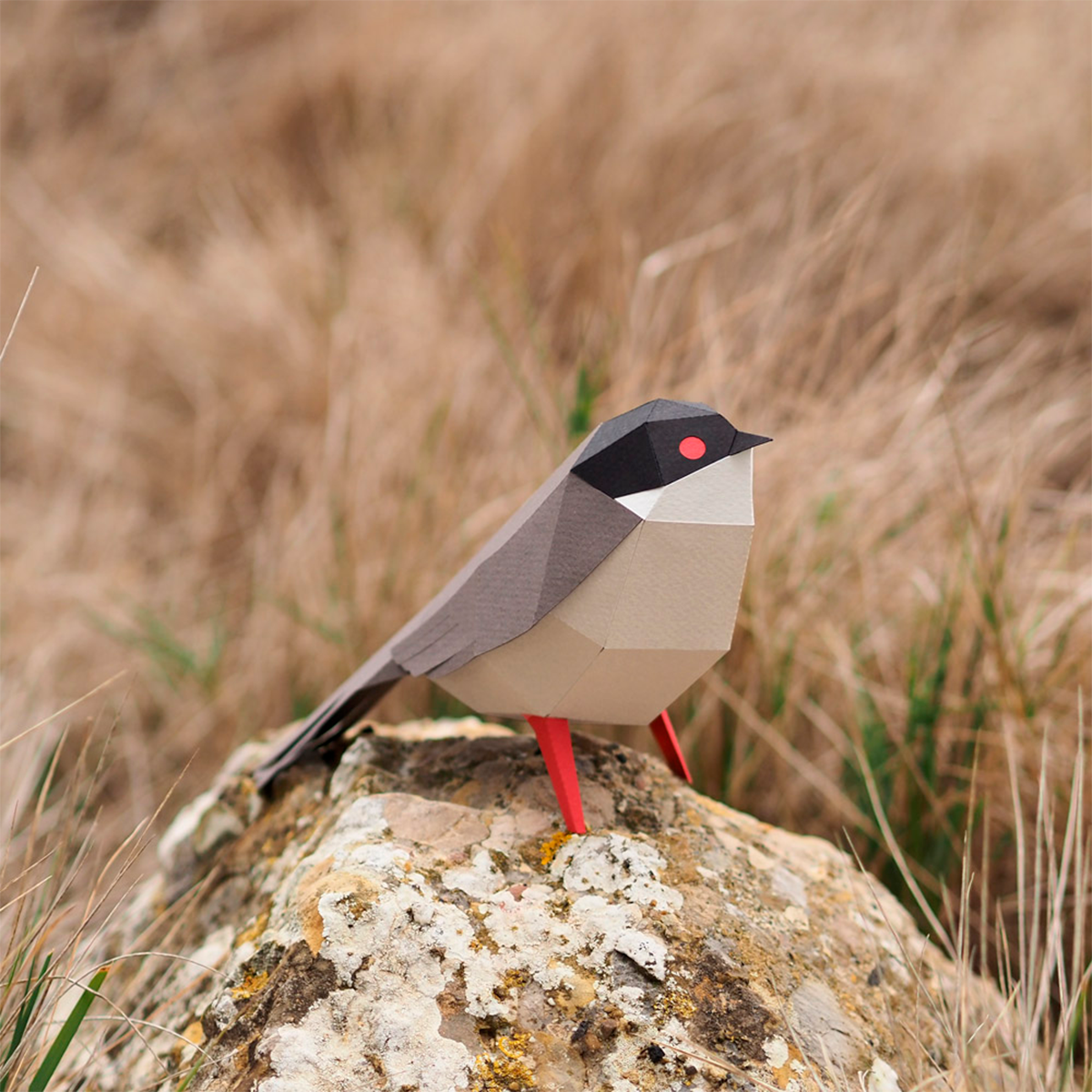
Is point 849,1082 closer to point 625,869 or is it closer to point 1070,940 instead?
point 625,869

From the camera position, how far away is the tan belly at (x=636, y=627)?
3.88 feet

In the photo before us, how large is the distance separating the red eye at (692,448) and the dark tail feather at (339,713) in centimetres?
51

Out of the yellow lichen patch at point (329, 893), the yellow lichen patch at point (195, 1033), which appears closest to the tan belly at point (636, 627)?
the yellow lichen patch at point (329, 893)

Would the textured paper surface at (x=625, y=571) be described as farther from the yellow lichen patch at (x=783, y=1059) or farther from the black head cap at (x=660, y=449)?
the yellow lichen patch at (x=783, y=1059)

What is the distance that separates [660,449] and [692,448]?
38 mm

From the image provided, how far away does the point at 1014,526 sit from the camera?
213cm

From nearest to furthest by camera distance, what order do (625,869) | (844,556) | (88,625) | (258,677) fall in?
1. (625,869)
2. (844,556)
3. (258,677)
4. (88,625)

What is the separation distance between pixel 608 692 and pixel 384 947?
392 mm

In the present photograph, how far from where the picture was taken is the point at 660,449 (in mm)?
1197

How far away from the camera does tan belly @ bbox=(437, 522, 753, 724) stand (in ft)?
3.88

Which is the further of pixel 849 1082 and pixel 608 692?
pixel 608 692

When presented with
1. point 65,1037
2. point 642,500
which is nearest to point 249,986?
point 65,1037

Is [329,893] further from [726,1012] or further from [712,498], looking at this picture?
Result: [712,498]

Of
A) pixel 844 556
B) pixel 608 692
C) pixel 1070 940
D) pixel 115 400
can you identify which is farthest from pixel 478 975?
pixel 115 400
